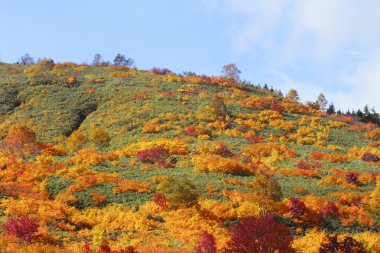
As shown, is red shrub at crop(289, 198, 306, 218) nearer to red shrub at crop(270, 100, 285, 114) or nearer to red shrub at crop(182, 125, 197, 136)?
red shrub at crop(182, 125, 197, 136)

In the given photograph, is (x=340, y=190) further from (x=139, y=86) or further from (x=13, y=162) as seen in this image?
(x=139, y=86)

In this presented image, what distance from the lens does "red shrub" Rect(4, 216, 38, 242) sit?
17.2 metres

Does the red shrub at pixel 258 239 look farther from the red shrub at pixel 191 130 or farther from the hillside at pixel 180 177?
the red shrub at pixel 191 130

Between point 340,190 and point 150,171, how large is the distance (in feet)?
50.4

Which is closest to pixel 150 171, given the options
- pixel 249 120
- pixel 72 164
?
pixel 72 164

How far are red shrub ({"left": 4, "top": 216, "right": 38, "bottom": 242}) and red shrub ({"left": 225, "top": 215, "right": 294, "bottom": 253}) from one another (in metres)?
9.09

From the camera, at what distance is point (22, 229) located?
17.5 m

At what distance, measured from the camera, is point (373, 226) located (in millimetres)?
22250

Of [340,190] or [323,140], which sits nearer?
[340,190]

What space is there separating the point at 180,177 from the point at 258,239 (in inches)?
579

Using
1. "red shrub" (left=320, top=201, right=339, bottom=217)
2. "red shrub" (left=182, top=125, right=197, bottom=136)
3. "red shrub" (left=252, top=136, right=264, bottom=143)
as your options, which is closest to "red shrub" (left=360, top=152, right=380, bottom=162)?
"red shrub" (left=252, top=136, right=264, bottom=143)

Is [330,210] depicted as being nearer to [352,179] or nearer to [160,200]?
[352,179]

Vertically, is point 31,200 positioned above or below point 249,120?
below

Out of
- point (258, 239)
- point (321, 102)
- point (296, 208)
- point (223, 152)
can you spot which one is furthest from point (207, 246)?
point (321, 102)
